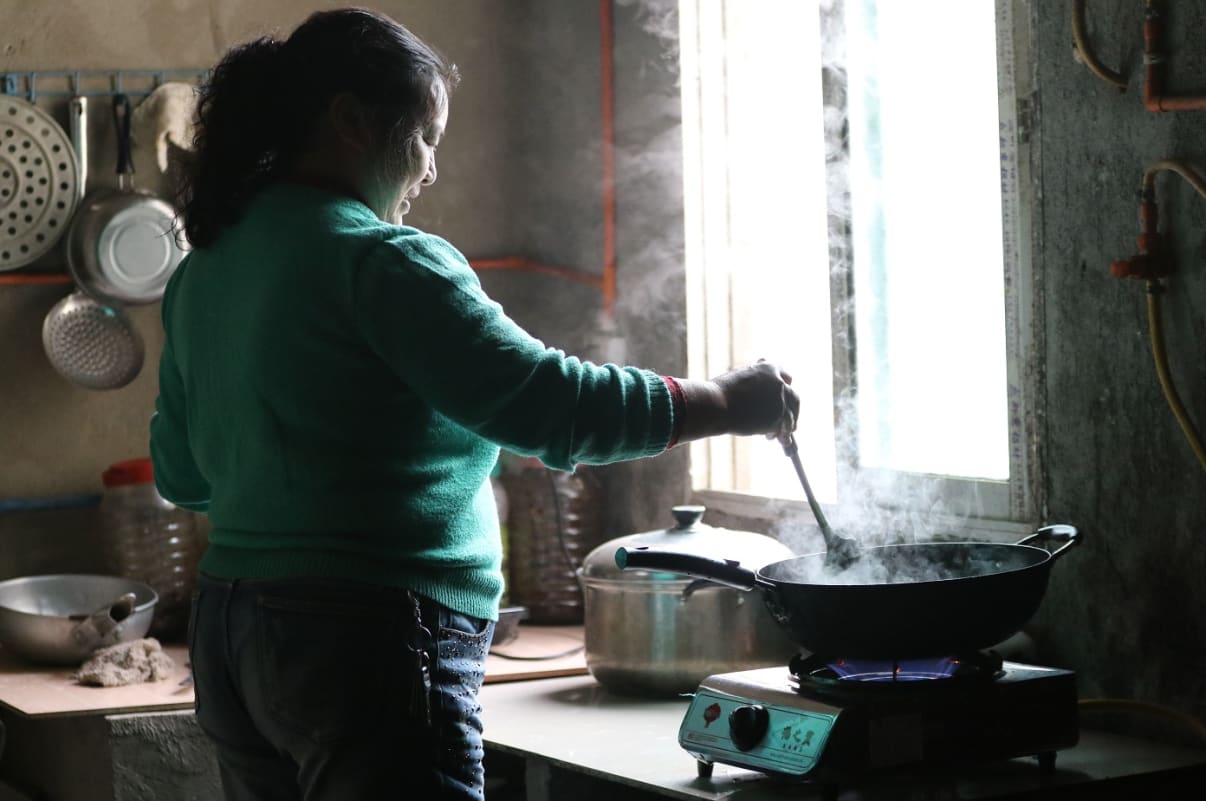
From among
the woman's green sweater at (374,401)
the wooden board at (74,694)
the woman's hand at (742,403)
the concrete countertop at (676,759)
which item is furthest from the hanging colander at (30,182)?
the woman's hand at (742,403)

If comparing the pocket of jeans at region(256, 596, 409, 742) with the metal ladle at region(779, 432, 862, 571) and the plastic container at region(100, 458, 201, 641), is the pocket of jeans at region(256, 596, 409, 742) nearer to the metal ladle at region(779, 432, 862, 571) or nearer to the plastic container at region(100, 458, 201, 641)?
the metal ladle at region(779, 432, 862, 571)

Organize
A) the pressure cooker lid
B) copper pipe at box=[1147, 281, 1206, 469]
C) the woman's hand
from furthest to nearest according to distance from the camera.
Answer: the pressure cooker lid → copper pipe at box=[1147, 281, 1206, 469] → the woman's hand

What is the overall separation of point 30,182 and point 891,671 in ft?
7.31

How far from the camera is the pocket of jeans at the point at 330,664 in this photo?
148 centimetres

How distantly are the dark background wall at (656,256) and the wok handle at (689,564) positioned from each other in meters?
0.58

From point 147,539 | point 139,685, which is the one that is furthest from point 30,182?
point 139,685

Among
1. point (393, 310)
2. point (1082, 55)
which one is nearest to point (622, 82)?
point (1082, 55)

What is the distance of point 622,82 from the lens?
323cm

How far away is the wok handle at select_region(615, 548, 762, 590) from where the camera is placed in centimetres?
173

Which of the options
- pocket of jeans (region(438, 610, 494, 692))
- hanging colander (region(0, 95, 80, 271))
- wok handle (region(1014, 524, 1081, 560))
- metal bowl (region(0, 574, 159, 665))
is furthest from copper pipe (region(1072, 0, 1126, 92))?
hanging colander (region(0, 95, 80, 271))

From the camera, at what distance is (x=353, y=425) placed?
149 cm

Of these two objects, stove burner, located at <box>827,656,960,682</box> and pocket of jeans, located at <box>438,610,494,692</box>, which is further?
stove burner, located at <box>827,656,960,682</box>

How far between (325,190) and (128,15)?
1.99 m

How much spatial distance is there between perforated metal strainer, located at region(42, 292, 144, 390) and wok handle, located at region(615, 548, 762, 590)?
72.4 inches
